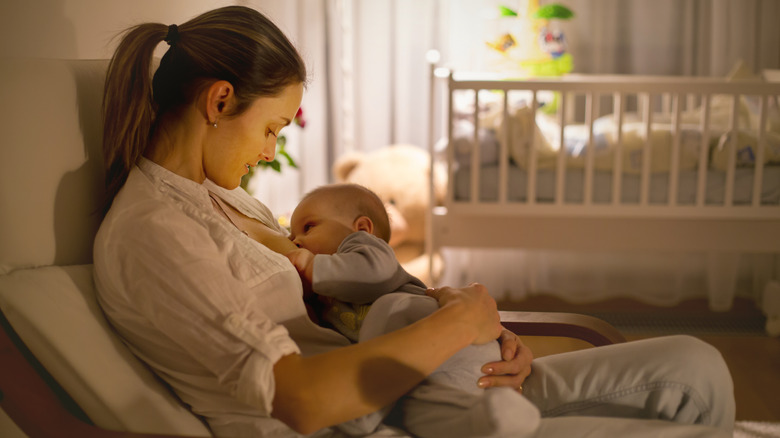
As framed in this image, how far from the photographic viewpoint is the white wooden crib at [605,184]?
265 centimetres

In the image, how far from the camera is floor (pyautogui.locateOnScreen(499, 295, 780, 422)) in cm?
218

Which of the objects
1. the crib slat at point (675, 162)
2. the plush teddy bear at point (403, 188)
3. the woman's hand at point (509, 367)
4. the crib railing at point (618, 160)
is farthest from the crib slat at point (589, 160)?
the woman's hand at point (509, 367)

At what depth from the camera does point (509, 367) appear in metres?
1.04

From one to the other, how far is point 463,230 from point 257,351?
2079 millimetres

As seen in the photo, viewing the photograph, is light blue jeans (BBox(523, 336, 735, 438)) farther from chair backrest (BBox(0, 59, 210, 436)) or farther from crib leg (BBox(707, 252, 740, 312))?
crib leg (BBox(707, 252, 740, 312))

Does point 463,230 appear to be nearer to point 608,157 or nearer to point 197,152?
point 608,157

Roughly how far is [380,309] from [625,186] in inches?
80.3

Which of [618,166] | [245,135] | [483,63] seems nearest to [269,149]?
[245,135]

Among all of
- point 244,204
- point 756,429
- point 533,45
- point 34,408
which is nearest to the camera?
point 34,408

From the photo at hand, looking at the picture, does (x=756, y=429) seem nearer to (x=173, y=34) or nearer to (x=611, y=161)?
(x=611, y=161)

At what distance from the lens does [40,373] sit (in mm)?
906

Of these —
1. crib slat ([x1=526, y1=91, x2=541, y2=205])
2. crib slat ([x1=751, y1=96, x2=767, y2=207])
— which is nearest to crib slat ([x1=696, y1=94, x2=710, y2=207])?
crib slat ([x1=751, y1=96, x2=767, y2=207])

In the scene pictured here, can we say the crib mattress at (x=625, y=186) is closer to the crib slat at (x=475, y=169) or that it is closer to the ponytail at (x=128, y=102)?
the crib slat at (x=475, y=169)

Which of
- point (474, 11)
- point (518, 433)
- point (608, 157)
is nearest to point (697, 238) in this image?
point (608, 157)
